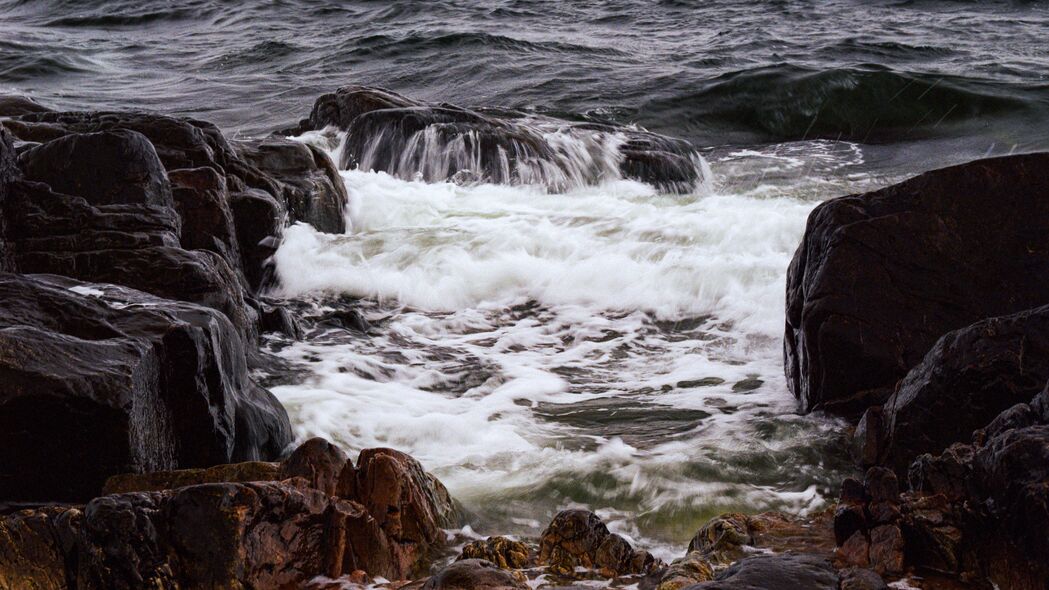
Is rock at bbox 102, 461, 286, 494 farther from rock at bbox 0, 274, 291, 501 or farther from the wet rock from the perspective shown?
the wet rock

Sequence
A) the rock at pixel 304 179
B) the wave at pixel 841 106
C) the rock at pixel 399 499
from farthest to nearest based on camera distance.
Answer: the wave at pixel 841 106 < the rock at pixel 304 179 < the rock at pixel 399 499

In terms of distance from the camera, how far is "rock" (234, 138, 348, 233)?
914 centimetres

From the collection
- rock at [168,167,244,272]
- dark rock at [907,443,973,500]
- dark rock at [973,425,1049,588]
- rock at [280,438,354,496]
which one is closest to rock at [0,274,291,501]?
rock at [280,438,354,496]

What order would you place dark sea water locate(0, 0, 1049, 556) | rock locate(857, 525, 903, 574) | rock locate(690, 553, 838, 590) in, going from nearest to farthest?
1. rock locate(690, 553, 838, 590)
2. rock locate(857, 525, 903, 574)
3. dark sea water locate(0, 0, 1049, 556)

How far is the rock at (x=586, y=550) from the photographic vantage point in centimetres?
378

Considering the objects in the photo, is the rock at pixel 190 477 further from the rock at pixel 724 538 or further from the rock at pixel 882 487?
the rock at pixel 882 487

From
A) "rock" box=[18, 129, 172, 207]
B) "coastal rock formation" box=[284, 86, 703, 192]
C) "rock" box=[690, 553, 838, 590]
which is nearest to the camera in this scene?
"rock" box=[690, 553, 838, 590]

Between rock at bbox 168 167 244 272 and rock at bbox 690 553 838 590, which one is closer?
rock at bbox 690 553 838 590

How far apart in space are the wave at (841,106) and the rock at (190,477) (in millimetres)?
10604

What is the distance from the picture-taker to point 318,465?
403cm

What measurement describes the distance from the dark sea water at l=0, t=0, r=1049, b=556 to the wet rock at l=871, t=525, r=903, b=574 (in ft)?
3.02

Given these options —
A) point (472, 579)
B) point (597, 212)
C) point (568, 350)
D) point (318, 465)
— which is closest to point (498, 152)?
point (597, 212)

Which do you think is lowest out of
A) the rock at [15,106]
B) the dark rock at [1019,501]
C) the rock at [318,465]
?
the rock at [318,465]

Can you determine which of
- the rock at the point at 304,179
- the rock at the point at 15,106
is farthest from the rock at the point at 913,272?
the rock at the point at 15,106
